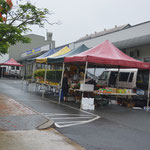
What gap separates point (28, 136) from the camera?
609 cm

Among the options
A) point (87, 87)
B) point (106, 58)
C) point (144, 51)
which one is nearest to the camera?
point (106, 58)

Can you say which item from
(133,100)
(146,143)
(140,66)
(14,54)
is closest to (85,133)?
(146,143)

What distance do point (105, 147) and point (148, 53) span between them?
13.5 meters

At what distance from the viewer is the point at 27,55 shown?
4212cm

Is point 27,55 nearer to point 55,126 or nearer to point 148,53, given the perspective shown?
point 148,53

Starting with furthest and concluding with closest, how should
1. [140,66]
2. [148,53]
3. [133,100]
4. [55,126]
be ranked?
[148,53] < [133,100] < [140,66] < [55,126]

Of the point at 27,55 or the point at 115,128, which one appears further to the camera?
the point at 27,55

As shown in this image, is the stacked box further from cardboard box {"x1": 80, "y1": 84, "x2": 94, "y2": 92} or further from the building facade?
the building facade

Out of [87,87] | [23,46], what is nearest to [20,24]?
[87,87]

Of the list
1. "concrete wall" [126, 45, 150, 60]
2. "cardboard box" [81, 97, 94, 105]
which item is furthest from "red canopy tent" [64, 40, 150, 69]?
"concrete wall" [126, 45, 150, 60]

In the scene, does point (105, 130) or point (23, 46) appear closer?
point (105, 130)

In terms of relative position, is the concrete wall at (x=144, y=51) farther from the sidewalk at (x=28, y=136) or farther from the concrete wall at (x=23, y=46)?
the concrete wall at (x=23, y=46)

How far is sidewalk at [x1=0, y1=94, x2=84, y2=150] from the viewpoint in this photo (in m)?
5.35

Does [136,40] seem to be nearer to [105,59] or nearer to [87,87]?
[105,59]
